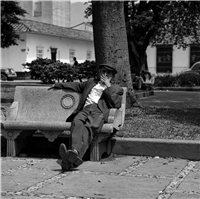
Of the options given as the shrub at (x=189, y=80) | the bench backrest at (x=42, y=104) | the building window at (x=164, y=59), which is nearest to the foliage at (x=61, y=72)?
the shrub at (x=189, y=80)

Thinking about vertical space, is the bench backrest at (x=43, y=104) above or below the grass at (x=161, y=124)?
above

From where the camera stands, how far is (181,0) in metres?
18.3

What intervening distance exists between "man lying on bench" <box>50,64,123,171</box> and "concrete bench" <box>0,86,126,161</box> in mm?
137

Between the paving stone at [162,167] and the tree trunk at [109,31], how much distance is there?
3494 mm

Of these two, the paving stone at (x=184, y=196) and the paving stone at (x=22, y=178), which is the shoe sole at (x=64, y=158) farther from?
the paving stone at (x=184, y=196)

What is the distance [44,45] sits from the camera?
4512 centimetres

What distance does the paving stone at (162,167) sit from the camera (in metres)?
5.73

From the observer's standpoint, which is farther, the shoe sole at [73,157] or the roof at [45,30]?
the roof at [45,30]

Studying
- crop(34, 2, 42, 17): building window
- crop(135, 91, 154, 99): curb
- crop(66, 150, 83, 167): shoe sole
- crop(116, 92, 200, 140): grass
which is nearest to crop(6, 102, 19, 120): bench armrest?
crop(116, 92, 200, 140): grass

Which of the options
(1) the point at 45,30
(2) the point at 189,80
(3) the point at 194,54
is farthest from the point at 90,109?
(1) the point at 45,30

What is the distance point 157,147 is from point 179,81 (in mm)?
→ 16749

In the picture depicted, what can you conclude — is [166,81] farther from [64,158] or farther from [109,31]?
[64,158]

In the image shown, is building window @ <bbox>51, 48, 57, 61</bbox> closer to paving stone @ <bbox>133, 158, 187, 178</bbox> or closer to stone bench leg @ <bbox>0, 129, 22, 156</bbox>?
stone bench leg @ <bbox>0, 129, 22, 156</bbox>

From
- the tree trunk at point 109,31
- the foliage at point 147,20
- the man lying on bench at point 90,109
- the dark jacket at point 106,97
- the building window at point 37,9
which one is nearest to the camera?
the man lying on bench at point 90,109
